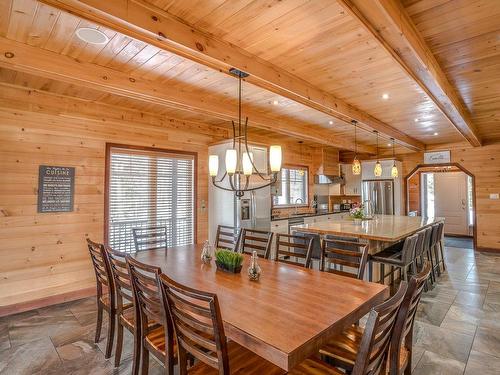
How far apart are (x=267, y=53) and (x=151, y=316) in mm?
2262

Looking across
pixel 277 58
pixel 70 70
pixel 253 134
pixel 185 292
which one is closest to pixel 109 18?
pixel 70 70

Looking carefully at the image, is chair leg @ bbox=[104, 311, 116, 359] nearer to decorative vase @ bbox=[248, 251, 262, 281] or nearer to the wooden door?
decorative vase @ bbox=[248, 251, 262, 281]

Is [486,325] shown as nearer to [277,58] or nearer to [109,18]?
[277,58]

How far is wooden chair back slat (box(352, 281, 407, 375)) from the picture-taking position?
3.81ft

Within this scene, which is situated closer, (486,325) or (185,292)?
(185,292)

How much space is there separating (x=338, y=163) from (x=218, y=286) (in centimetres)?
702

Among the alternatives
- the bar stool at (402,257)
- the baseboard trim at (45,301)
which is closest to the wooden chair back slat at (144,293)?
the baseboard trim at (45,301)

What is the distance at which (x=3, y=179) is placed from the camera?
333cm

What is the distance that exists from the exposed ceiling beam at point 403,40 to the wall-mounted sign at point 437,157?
4781 mm

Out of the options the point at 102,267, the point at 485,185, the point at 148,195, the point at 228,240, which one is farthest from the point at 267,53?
the point at 485,185

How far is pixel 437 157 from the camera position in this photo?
757 cm

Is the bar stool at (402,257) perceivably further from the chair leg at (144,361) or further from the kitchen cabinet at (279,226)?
the chair leg at (144,361)

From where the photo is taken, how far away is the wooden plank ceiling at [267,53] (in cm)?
198

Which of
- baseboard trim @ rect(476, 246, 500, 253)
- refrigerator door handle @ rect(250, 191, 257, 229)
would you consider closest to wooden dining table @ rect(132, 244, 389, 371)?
refrigerator door handle @ rect(250, 191, 257, 229)
